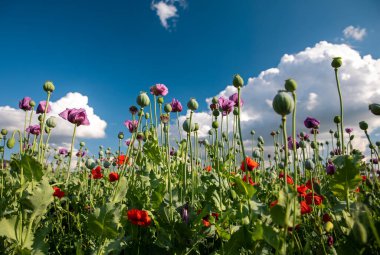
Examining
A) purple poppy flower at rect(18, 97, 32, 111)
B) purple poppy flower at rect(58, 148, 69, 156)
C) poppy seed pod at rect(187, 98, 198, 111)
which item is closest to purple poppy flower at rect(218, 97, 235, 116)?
poppy seed pod at rect(187, 98, 198, 111)

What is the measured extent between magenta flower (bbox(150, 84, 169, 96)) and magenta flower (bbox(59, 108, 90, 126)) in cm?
89

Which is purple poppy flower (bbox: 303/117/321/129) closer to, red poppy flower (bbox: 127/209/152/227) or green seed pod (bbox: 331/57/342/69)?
green seed pod (bbox: 331/57/342/69)

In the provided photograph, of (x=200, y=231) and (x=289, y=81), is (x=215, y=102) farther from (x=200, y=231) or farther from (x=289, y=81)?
(x=289, y=81)

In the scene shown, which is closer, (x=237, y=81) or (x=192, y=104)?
(x=237, y=81)

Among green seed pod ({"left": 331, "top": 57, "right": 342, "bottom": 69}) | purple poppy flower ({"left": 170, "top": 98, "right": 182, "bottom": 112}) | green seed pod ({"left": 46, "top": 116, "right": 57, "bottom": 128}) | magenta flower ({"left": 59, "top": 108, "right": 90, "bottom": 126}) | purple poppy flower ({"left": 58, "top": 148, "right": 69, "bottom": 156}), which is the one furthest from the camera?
purple poppy flower ({"left": 58, "top": 148, "right": 69, "bottom": 156})

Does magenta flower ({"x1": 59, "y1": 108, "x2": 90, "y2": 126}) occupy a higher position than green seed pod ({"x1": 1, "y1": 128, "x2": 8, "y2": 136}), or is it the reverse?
green seed pod ({"x1": 1, "y1": 128, "x2": 8, "y2": 136})

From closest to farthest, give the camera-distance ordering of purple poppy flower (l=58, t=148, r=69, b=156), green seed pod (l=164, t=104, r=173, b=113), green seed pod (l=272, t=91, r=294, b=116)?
green seed pod (l=272, t=91, r=294, b=116), green seed pod (l=164, t=104, r=173, b=113), purple poppy flower (l=58, t=148, r=69, b=156)

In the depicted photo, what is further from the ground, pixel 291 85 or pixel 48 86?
pixel 48 86

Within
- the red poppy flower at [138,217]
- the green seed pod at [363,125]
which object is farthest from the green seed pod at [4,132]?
the green seed pod at [363,125]

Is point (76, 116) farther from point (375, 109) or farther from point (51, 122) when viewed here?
point (375, 109)

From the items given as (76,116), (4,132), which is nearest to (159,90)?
(76,116)

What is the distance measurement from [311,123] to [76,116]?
240 centimetres

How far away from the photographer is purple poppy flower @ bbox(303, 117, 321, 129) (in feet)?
10.6

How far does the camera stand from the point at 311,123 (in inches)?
129
